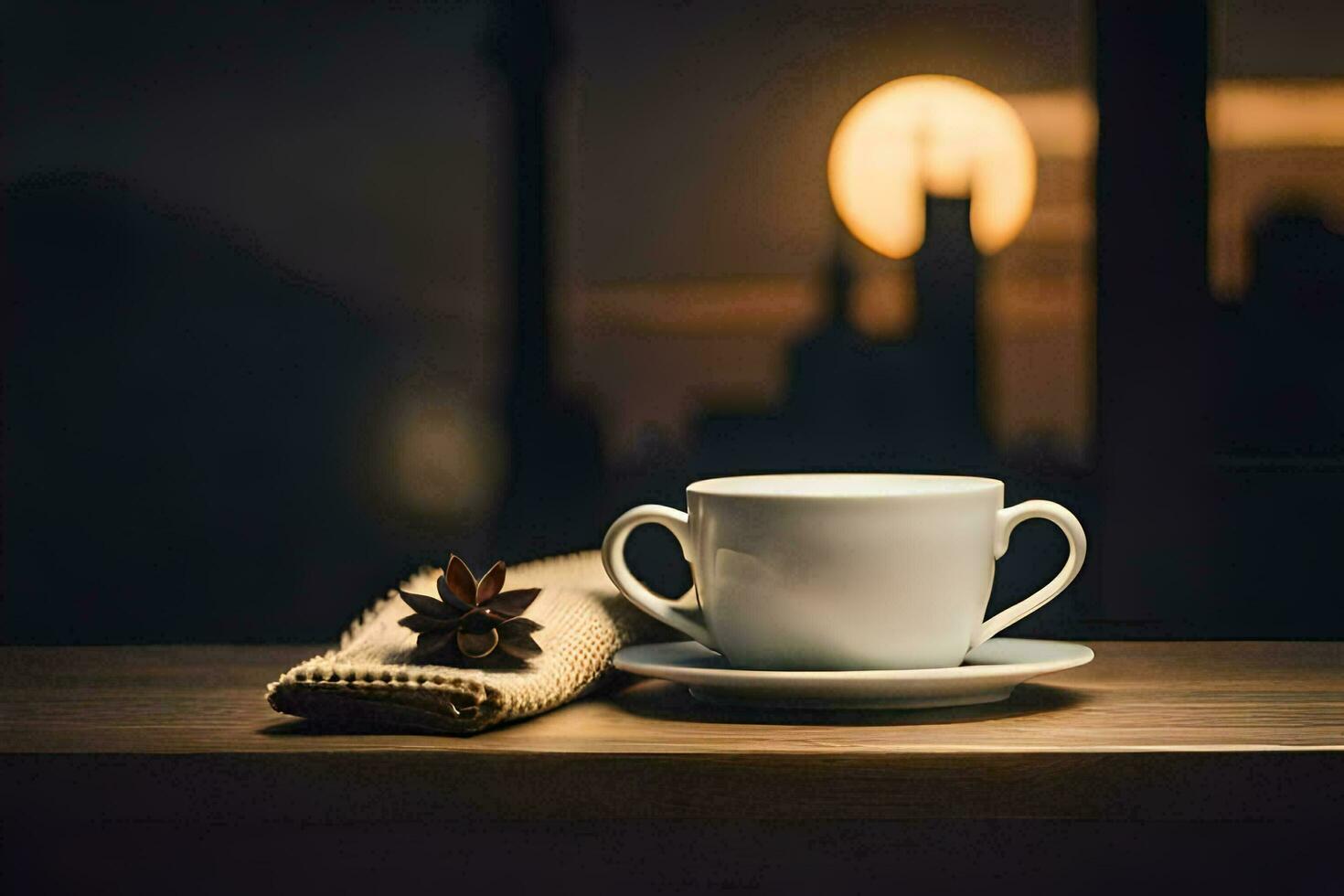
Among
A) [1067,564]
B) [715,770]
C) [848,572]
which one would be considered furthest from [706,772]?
[1067,564]

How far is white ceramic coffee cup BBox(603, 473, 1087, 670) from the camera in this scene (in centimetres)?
63

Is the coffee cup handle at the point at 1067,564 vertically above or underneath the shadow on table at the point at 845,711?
above

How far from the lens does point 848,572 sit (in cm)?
64

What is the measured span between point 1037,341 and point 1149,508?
0.43ft

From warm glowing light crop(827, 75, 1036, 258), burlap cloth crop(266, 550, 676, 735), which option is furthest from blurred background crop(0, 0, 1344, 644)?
burlap cloth crop(266, 550, 676, 735)

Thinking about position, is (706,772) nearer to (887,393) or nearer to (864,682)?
(864,682)

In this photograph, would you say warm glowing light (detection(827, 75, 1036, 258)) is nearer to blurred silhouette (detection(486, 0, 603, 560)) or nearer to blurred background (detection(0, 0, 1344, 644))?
blurred background (detection(0, 0, 1344, 644))

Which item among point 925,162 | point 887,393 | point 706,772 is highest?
point 925,162

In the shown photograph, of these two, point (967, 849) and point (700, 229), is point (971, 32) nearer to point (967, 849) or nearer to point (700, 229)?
point (700, 229)

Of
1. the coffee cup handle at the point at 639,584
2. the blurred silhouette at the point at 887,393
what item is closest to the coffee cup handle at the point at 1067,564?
the coffee cup handle at the point at 639,584

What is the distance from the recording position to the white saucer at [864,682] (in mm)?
624

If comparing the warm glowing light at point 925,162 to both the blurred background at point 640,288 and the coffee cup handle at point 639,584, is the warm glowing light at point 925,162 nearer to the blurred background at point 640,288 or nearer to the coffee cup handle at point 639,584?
the blurred background at point 640,288

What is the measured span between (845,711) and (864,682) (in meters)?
0.04

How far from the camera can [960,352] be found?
3.19ft
